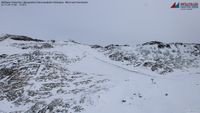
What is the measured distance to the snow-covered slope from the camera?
957cm

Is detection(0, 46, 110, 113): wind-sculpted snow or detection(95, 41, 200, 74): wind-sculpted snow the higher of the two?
detection(95, 41, 200, 74): wind-sculpted snow

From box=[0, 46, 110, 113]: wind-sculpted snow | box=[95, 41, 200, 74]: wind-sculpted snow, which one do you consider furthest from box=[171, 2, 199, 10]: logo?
box=[0, 46, 110, 113]: wind-sculpted snow

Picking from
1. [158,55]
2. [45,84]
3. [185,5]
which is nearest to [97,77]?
[45,84]

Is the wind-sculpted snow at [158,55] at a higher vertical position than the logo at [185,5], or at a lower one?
lower

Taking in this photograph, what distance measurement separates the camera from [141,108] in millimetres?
9383

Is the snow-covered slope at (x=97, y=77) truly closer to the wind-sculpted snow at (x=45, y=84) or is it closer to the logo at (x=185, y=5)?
the wind-sculpted snow at (x=45, y=84)

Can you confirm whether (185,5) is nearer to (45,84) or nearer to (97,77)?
(97,77)

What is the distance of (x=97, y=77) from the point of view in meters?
11.8

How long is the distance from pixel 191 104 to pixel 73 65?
578cm

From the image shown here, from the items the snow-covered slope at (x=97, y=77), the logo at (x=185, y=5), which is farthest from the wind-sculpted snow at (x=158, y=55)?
the logo at (x=185, y=5)

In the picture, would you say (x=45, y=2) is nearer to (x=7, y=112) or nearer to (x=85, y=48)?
(x=85, y=48)

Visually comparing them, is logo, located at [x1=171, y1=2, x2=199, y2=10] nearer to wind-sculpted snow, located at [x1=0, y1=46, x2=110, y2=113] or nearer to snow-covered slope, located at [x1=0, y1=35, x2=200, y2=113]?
snow-covered slope, located at [x1=0, y1=35, x2=200, y2=113]

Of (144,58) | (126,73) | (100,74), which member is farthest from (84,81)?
(144,58)

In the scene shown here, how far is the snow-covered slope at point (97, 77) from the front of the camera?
9570 mm
